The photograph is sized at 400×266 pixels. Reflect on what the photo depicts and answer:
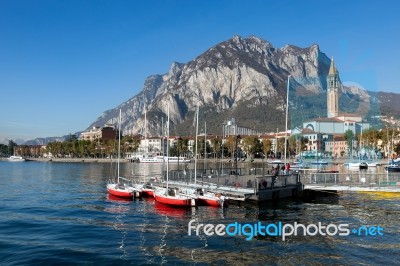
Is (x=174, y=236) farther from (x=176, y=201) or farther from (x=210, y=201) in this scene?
(x=210, y=201)

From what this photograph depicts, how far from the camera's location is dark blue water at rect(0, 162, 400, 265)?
24109mm

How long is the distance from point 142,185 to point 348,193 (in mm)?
29215

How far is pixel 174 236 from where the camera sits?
3019cm

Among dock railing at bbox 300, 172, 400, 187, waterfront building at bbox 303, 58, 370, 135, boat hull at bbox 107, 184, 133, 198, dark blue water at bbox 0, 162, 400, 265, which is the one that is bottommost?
dark blue water at bbox 0, 162, 400, 265

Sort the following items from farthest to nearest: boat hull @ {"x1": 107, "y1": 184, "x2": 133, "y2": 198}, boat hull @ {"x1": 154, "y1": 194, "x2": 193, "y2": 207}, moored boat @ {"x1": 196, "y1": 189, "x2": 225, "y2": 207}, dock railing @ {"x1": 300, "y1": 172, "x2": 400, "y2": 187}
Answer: boat hull @ {"x1": 107, "y1": 184, "x2": 133, "y2": 198}, dock railing @ {"x1": 300, "y1": 172, "x2": 400, "y2": 187}, boat hull @ {"x1": 154, "y1": 194, "x2": 193, "y2": 207}, moored boat @ {"x1": 196, "y1": 189, "x2": 225, "y2": 207}

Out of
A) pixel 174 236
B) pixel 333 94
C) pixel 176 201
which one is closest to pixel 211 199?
pixel 176 201

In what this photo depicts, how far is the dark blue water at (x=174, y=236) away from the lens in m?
24.1

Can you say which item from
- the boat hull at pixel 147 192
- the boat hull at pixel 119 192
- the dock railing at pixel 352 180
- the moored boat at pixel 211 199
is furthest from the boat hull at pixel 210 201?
the dock railing at pixel 352 180

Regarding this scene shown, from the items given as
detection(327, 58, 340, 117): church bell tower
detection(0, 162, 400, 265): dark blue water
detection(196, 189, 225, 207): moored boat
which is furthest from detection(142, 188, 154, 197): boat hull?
detection(327, 58, 340, 117): church bell tower

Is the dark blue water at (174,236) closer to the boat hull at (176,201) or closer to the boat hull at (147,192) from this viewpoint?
the boat hull at (176,201)

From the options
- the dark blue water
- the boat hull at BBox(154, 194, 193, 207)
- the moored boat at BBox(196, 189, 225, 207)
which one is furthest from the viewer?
the boat hull at BBox(154, 194, 193, 207)

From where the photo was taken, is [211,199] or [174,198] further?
[174,198]

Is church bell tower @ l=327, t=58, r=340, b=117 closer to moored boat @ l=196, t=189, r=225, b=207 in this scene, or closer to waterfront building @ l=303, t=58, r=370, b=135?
waterfront building @ l=303, t=58, r=370, b=135

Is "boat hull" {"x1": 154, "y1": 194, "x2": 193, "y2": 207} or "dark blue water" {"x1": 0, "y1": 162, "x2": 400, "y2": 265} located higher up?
"boat hull" {"x1": 154, "y1": 194, "x2": 193, "y2": 207}
